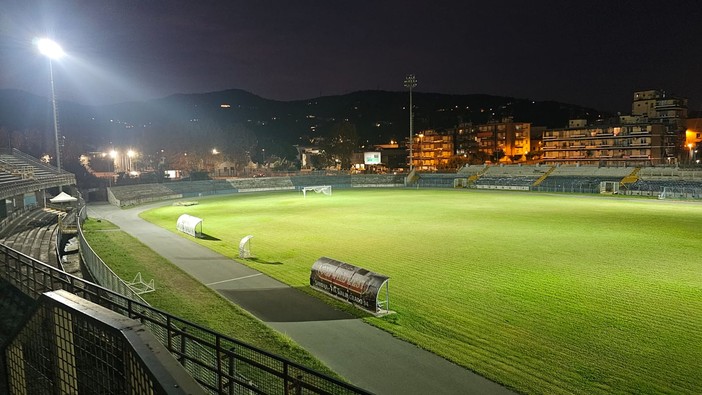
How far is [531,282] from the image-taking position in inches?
682

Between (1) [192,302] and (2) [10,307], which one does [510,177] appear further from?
(2) [10,307]

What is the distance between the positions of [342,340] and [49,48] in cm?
3438

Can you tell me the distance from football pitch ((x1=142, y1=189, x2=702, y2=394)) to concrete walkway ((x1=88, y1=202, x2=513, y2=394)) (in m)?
0.57

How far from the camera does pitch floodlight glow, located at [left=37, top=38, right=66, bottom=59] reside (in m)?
32.8

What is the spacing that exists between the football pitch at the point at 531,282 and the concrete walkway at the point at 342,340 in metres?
0.57

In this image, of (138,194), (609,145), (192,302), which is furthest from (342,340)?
(609,145)

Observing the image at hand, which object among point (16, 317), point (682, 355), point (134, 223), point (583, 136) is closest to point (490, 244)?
point (682, 355)

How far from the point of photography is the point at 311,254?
75.7ft

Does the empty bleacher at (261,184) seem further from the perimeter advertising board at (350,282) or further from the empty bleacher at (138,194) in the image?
the perimeter advertising board at (350,282)

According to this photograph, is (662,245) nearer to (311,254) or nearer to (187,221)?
(311,254)

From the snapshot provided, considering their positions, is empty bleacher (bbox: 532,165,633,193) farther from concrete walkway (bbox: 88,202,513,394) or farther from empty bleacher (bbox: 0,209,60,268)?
empty bleacher (bbox: 0,209,60,268)

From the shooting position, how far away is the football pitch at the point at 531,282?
10.4 meters

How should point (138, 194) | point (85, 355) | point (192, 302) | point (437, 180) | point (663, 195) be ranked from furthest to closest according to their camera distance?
point (437, 180) < point (138, 194) < point (663, 195) < point (192, 302) < point (85, 355)

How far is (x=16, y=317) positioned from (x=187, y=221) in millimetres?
17150
